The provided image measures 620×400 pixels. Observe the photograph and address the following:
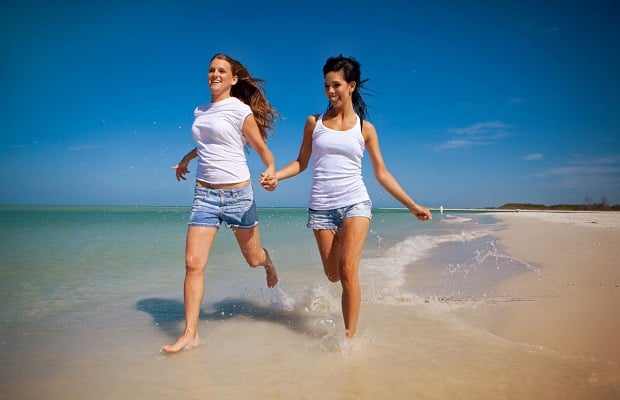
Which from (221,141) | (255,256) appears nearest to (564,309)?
(255,256)

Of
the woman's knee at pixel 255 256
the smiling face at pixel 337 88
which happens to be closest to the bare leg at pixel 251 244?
the woman's knee at pixel 255 256

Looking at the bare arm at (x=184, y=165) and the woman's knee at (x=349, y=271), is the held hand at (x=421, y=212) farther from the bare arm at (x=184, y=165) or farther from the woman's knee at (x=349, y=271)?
the bare arm at (x=184, y=165)

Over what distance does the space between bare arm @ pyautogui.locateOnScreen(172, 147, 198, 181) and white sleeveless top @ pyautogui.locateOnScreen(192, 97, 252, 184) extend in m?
0.54

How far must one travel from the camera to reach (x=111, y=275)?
688 cm

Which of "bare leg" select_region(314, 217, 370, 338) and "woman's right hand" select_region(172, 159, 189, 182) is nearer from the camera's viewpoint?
"bare leg" select_region(314, 217, 370, 338)

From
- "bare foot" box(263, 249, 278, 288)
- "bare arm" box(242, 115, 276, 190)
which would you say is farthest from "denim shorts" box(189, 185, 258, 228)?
"bare foot" box(263, 249, 278, 288)

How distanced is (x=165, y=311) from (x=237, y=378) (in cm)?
223

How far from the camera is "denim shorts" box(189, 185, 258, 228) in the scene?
11.9 feet

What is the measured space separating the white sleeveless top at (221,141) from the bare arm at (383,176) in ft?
3.73

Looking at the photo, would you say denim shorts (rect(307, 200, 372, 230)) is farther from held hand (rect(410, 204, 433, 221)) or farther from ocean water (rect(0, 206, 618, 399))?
ocean water (rect(0, 206, 618, 399))

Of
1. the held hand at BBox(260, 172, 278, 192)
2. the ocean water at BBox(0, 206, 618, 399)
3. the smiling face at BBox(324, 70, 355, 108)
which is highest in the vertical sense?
the smiling face at BBox(324, 70, 355, 108)

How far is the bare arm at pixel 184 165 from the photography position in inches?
168

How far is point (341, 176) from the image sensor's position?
3.51 meters

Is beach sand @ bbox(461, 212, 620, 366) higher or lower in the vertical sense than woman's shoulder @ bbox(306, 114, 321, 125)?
lower
